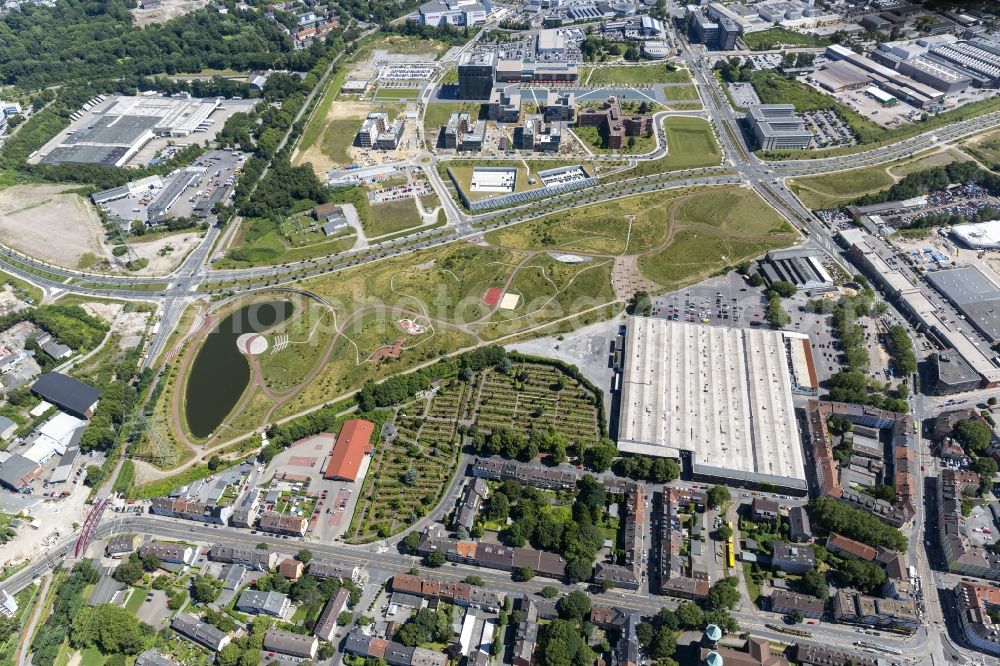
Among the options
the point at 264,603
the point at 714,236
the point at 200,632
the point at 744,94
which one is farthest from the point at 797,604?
the point at 744,94

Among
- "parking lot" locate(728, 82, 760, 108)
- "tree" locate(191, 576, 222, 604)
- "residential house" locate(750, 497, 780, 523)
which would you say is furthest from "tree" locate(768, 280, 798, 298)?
"tree" locate(191, 576, 222, 604)

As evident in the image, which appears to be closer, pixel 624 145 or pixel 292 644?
pixel 292 644

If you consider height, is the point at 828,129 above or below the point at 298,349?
above

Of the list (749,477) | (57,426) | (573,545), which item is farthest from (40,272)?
(749,477)

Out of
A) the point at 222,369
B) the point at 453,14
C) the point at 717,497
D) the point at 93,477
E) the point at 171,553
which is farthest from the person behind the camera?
the point at 453,14

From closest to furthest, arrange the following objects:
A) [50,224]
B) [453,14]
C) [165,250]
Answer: [165,250]
[50,224]
[453,14]

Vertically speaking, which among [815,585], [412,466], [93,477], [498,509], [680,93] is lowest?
[93,477]

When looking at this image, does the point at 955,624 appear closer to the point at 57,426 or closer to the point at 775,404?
the point at 775,404

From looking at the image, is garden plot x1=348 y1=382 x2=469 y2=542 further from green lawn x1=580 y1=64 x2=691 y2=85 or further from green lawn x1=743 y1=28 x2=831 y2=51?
green lawn x1=743 y1=28 x2=831 y2=51

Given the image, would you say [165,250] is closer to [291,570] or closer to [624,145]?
[291,570]
